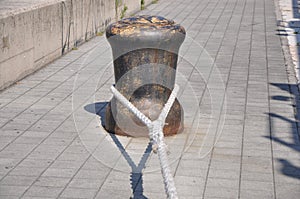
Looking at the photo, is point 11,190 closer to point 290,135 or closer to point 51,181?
point 51,181

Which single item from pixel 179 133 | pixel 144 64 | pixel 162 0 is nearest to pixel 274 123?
pixel 179 133

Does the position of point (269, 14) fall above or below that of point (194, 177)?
below

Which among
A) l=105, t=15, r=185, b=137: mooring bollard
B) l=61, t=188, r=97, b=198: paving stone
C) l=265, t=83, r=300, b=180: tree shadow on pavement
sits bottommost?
l=265, t=83, r=300, b=180: tree shadow on pavement

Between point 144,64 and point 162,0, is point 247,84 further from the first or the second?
point 162,0

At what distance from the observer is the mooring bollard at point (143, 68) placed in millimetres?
7523

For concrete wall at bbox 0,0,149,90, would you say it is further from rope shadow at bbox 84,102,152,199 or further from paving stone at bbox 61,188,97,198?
paving stone at bbox 61,188,97,198

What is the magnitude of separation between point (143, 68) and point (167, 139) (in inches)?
34.1

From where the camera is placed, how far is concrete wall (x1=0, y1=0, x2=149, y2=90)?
33.1ft

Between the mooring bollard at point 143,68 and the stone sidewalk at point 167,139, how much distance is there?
0.77ft

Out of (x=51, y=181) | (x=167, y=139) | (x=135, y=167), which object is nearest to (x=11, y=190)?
(x=51, y=181)

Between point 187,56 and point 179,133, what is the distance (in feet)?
16.9

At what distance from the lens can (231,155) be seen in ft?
23.8

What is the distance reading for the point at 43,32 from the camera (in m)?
11.7

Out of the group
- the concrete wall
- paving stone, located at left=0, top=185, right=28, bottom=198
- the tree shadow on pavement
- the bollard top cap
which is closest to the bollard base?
the bollard top cap
